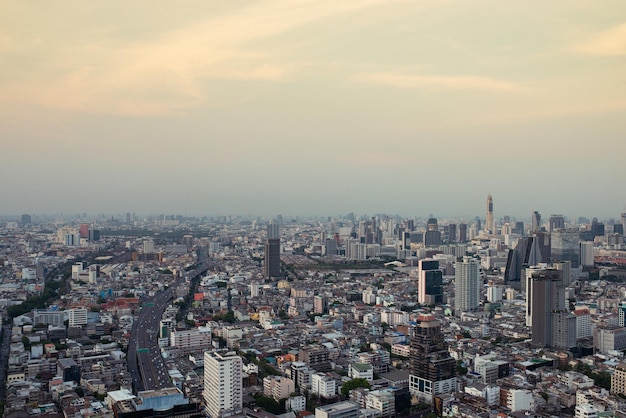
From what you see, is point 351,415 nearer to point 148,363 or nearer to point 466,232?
point 148,363

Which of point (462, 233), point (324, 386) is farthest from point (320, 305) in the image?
point (462, 233)

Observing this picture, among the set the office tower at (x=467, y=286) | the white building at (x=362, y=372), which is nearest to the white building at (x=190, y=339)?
the white building at (x=362, y=372)

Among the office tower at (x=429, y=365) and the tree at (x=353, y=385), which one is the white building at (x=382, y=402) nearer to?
the tree at (x=353, y=385)

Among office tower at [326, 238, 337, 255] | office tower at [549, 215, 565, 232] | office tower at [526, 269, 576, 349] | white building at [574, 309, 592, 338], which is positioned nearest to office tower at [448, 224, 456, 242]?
office tower at [549, 215, 565, 232]

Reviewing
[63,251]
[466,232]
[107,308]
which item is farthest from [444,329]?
[466,232]

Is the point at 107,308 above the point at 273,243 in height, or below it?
below

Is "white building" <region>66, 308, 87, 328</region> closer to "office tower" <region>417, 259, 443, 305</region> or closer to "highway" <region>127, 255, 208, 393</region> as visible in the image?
"highway" <region>127, 255, 208, 393</region>

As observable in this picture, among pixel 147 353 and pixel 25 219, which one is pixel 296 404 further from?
pixel 25 219
